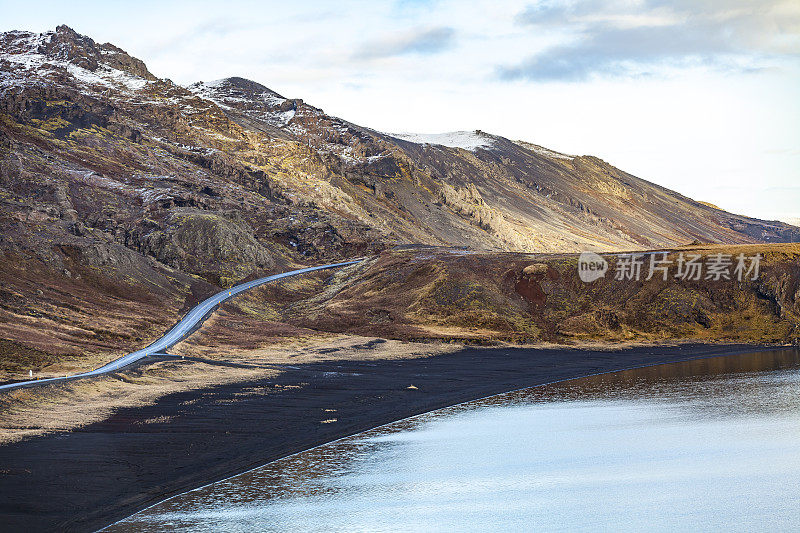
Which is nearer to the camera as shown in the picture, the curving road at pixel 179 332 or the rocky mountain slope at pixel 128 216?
the curving road at pixel 179 332

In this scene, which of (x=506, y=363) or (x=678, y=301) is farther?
(x=678, y=301)

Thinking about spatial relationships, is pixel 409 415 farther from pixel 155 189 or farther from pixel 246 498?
pixel 155 189

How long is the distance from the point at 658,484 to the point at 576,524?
7.02 meters

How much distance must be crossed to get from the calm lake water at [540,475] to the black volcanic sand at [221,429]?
1.88 m

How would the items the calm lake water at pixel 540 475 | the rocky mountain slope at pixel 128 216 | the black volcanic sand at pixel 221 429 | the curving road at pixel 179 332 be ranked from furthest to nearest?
the rocky mountain slope at pixel 128 216
the curving road at pixel 179 332
the black volcanic sand at pixel 221 429
the calm lake water at pixel 540 475

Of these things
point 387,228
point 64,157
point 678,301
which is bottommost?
point 678,301

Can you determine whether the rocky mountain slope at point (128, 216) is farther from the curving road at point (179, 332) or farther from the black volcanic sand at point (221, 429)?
the black volcanic sand at point (221, 429)

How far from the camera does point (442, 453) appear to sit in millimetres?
40188

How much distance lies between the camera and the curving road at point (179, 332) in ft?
174

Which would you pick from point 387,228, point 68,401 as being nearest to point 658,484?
point 68,401

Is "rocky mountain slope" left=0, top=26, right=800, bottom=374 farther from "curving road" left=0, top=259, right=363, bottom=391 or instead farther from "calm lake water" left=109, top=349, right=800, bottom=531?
"calm lake water" left=109, top=349, right=800, bottom=531

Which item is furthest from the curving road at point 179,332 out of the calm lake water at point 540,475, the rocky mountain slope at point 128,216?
the calm lake water at point 540,475

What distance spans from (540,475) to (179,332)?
171 ft

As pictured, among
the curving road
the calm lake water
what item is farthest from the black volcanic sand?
the curving road
